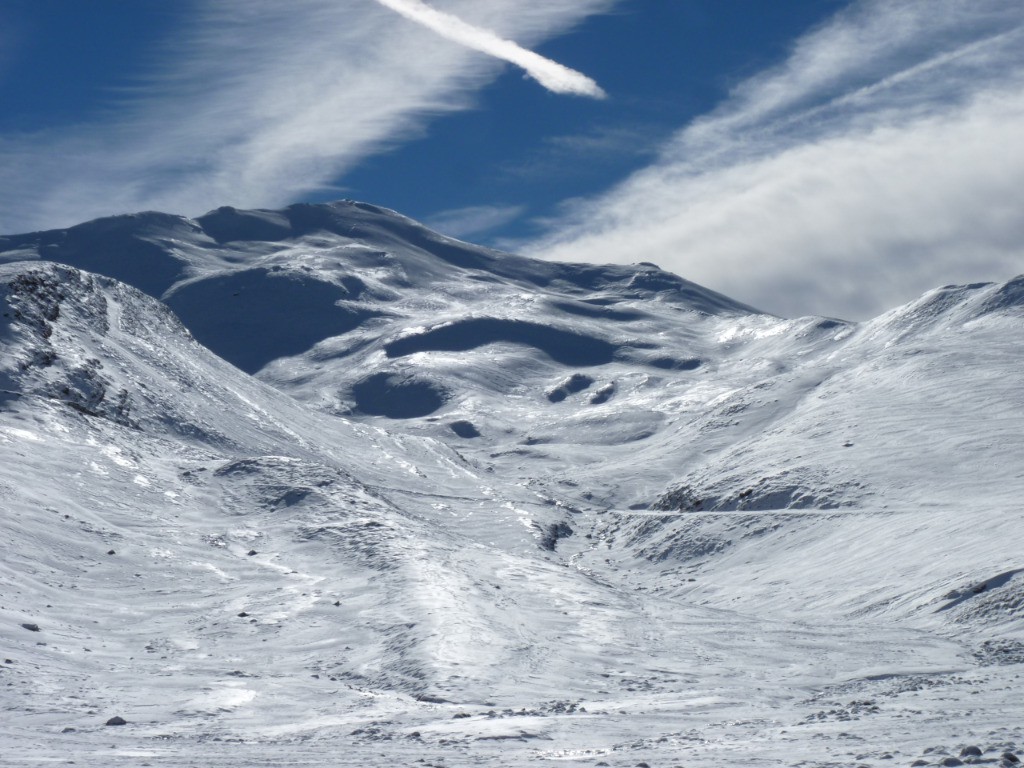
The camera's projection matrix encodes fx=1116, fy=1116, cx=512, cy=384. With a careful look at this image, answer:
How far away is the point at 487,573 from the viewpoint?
35688mm

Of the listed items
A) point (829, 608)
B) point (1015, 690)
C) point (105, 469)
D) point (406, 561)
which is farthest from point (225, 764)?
point (105, 469)

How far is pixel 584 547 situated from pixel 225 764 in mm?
44125

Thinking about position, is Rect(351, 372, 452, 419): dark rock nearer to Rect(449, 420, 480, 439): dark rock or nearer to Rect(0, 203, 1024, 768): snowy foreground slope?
Rect(449, 420, 480, 439): dark rock

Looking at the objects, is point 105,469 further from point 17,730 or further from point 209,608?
point 17,730

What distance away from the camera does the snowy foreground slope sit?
16125 mm

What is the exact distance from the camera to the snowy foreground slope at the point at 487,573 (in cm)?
1612

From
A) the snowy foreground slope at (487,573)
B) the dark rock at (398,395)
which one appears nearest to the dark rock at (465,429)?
the dark rock at (398,395)

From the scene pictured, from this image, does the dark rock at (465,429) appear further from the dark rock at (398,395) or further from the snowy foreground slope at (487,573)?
the snowy foreground slope at (487,573)

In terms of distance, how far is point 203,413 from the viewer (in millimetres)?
64562

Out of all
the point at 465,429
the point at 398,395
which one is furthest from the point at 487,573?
the point at 398,395

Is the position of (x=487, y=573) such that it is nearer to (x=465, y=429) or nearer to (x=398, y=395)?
(x=465, y=429)

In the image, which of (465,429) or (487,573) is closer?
(487,573)

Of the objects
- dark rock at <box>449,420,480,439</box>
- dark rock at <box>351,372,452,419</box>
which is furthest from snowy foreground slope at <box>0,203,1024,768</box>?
dark rock at <box>351,372,452,419</box>

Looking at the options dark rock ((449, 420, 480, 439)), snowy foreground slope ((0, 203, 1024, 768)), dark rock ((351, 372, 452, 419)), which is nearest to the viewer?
snowy foreground slope ((0, 203, 1024, 768))
